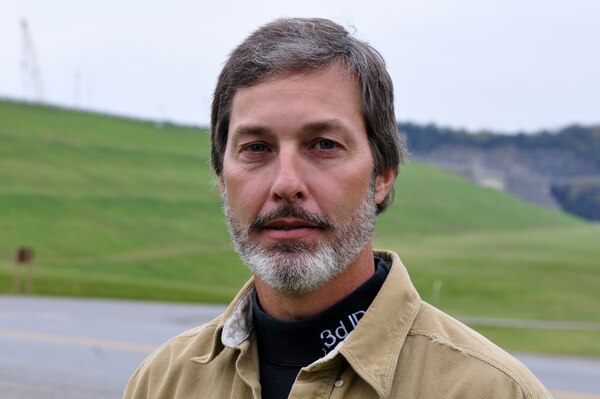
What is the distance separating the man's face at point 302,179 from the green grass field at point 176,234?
1486cm

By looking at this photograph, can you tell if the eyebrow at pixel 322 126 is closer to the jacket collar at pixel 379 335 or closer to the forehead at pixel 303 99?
the forehead at pixel 303 99

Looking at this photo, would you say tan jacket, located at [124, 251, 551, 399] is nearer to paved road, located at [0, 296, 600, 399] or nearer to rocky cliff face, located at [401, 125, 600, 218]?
paved road, located at [0, 296, 600, 399]

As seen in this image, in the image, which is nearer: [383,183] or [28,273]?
[383,183]

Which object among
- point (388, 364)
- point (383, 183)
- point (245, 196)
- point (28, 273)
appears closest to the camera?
point (388, 364)

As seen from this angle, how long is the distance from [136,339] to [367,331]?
46.8 ft

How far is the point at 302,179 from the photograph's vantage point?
8.14 ft

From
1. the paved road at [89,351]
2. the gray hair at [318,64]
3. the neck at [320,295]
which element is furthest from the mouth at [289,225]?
the paved road at [89,351]

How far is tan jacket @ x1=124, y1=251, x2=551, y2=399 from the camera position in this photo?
2.29m

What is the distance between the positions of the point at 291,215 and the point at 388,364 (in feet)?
1.38

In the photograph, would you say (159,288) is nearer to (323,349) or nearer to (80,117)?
(323,349)

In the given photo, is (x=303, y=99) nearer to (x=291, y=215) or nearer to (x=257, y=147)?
(x=257, y=147)

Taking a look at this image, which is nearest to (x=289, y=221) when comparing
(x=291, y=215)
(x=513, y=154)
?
(x=291, y=215)

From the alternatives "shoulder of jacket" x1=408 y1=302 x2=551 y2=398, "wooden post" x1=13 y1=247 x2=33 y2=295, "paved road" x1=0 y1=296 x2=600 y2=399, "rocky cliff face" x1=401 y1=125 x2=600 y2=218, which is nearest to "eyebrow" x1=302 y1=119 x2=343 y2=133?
"shoulder of jacket" x1=408 y1=302 x2=551 y2=398

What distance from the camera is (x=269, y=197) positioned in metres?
2.51
